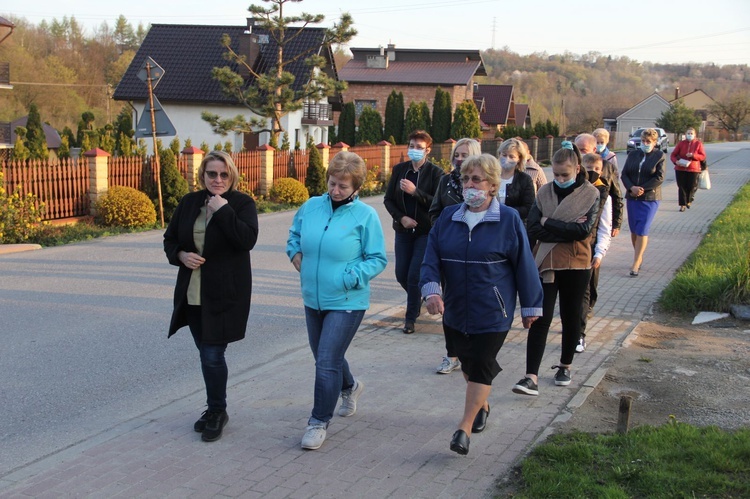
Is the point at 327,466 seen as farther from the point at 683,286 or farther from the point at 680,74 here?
the point at 680,74

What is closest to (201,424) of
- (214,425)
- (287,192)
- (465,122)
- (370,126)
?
(214,425)

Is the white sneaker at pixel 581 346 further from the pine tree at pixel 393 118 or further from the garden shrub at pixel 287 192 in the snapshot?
the pine tree at pixel 393 118

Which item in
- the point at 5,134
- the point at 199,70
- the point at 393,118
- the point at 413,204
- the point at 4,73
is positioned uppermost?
the point at 199,70

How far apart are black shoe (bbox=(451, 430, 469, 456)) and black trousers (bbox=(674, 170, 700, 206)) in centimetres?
1444

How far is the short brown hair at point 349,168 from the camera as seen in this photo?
4.73 m

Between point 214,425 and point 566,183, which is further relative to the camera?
point 566,183

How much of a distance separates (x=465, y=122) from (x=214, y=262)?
134 feet

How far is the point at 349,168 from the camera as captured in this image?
4754 millimetres

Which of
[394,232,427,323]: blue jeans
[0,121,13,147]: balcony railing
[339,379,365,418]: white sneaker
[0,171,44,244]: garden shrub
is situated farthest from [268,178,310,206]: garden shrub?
[0,121,13,147]: balcony railing

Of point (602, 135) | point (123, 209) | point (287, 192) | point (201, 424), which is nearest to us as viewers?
point (201, 424)

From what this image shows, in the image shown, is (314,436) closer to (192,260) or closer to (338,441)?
(338,441)

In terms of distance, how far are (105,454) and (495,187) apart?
8.90 feet

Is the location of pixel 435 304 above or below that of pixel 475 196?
below

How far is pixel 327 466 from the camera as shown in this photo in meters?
4.44
